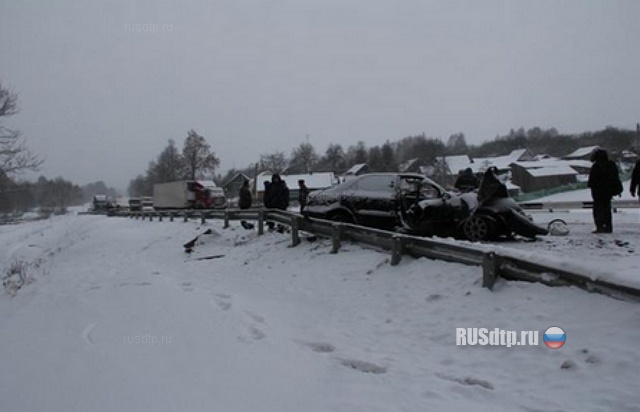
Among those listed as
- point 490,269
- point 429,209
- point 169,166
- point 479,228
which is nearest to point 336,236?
point 429,209

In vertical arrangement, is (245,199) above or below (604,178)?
below

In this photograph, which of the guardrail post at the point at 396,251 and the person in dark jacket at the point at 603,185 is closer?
the guardrail post at the point at 396,251

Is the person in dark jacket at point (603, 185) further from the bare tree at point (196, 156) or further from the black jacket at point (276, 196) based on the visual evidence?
the bare tree at point (196, 156)

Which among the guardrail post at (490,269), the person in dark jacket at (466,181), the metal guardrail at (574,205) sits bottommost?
the metal guardrail at (574,205)

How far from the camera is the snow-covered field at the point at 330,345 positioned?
3561 mm

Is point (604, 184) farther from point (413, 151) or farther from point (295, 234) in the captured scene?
point (413, 151)

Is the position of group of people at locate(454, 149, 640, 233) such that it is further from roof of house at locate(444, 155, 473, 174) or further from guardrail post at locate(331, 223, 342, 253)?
roof of house at locate(444, 155, 473, 174)

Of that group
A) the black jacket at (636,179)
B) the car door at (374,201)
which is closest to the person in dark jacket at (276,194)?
the car door at (374,201)

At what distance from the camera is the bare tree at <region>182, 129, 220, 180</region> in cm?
7169

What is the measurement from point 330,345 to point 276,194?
9571mm

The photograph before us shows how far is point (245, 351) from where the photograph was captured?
4.62 m

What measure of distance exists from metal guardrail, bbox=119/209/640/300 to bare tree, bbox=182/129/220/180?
2463 inches

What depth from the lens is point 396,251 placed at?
7.36 meters

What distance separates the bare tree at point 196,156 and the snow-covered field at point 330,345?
65.1 meters
